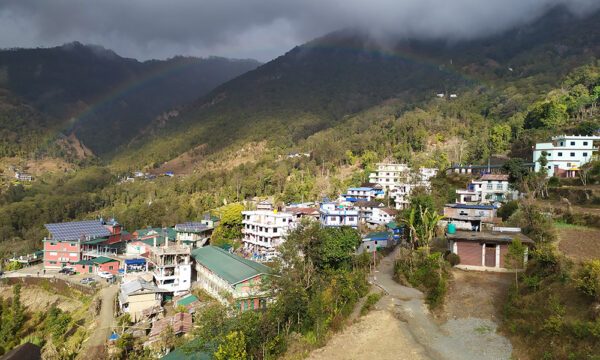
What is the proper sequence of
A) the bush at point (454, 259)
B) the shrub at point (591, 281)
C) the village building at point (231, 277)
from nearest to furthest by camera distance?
the shrub at point (591, 281), the bush at point (454, 259), the village building at point (231, 277)

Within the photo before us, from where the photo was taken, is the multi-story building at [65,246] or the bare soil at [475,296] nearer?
the bare soil at [475,296]

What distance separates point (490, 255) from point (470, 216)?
10.2 metres

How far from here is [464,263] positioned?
21.2 meters

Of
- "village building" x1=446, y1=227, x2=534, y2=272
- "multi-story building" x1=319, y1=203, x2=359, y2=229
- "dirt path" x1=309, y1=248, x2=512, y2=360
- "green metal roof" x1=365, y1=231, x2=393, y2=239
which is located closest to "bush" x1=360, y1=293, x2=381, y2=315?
"dirt path" x1=309, y1=248, x2=512, y2=360

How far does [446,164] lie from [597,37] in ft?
285

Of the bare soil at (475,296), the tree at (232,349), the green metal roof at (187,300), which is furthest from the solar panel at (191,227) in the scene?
the bare soil at (475,296)

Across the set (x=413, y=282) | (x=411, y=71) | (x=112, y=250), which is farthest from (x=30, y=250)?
(x=411, y=71)

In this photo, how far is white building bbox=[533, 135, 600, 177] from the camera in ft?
109

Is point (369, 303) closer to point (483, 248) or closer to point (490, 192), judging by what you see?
point (483, 248)

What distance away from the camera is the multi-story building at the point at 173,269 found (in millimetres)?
28734

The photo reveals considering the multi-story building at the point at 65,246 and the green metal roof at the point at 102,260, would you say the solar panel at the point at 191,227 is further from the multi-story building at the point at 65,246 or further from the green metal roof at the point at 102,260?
the multi-story building at the point at 65,246

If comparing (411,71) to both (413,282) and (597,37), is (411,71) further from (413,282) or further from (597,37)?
(413,282)

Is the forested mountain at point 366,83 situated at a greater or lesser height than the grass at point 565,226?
greater

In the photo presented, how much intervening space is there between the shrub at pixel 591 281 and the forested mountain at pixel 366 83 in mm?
61380
